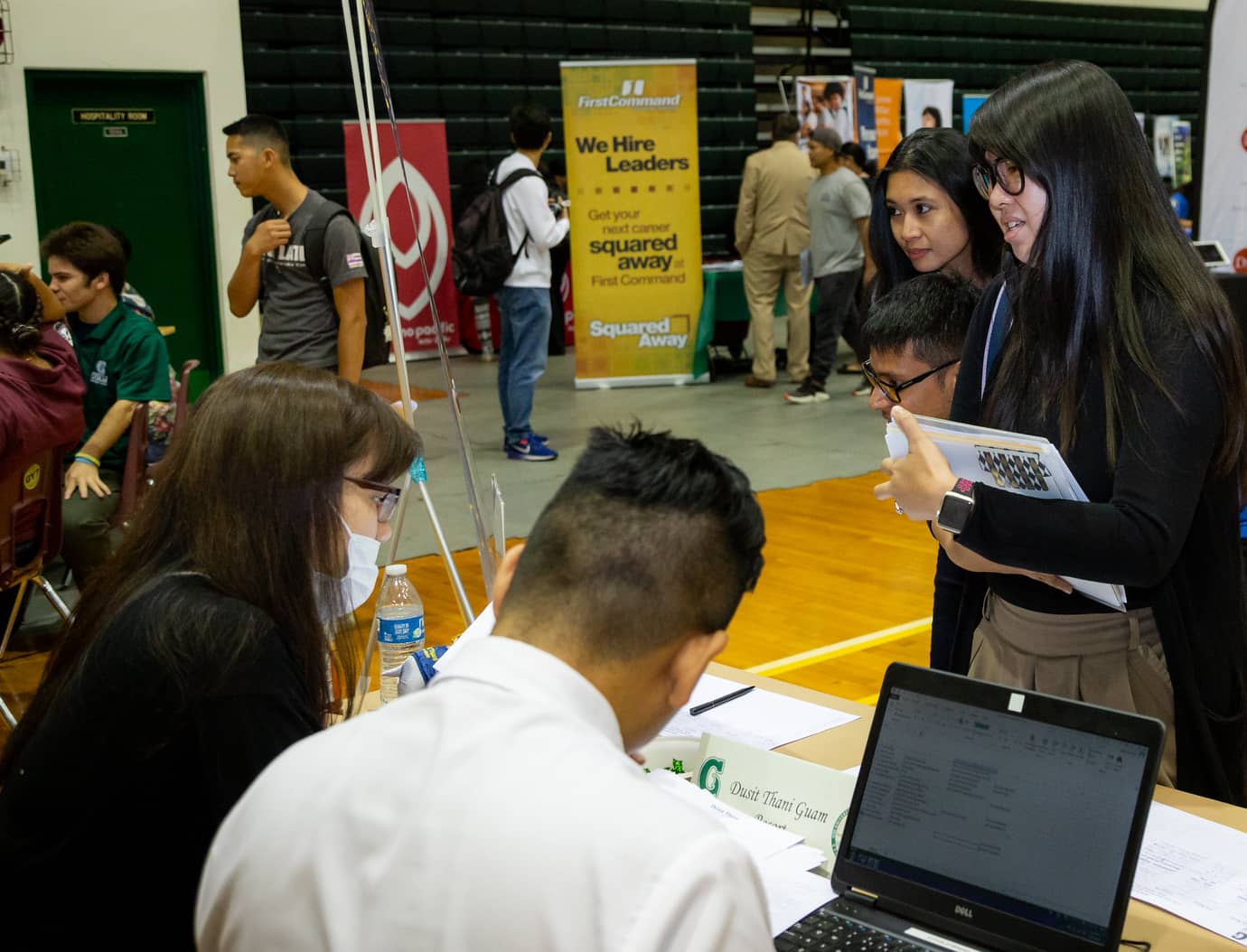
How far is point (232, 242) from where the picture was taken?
919 cm

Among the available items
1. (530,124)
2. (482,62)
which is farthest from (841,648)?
(482,62)

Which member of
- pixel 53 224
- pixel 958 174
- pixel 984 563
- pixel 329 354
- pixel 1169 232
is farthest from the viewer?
pixel 53 224

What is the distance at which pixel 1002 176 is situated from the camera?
1779 millimetres

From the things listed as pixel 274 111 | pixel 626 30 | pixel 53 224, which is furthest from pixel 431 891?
pixel 626 30

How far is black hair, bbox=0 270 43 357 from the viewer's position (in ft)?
11.4

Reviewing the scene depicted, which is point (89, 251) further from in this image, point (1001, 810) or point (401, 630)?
point (1001, 810)

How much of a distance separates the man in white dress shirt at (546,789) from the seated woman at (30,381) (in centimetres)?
281

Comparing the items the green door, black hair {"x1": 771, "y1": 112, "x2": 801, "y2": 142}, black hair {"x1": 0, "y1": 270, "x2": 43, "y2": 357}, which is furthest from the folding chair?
black hair {"x1": 771, "y1": 112, "x2": 801, "y2": 142}

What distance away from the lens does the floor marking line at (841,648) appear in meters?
4.02

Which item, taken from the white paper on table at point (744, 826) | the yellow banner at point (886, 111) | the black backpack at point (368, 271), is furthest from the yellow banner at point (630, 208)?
the white paper on table at point (744, 826)

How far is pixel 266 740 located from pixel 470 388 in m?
8.00

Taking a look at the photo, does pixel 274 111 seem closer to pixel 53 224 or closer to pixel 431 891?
pixel 53 224

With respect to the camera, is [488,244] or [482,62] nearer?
[488,244]

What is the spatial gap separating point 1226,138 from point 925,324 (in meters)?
2.33
